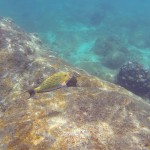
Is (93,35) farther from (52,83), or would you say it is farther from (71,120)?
(71,120)

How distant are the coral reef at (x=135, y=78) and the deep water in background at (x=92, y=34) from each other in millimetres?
1962

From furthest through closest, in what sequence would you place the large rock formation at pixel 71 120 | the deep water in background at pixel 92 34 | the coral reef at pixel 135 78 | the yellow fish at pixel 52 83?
the deep water in background at pixel 92 34
the coral reef at pixel 135 78
the yellow fish at pixel 52 83
the large rock formation at pixel 71 120

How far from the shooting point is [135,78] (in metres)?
11.1

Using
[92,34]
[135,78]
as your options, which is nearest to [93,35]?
[92,34]

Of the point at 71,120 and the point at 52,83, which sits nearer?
the point at 71,120

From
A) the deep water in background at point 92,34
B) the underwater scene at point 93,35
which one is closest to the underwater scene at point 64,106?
the underwater scene at point 93,35

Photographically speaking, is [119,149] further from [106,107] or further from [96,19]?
[96,19]

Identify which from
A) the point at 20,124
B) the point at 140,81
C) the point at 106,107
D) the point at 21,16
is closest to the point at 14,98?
the point at 20,124

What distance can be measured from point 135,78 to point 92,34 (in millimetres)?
15008

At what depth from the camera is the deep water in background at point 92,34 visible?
58.0ft

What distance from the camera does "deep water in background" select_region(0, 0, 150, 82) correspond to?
1769 centimetres

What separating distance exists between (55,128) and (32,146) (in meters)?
0.48

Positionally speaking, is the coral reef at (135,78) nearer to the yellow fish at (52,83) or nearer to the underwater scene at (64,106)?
the underwater scene at (64,106)

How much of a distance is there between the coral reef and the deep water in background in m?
1.96
